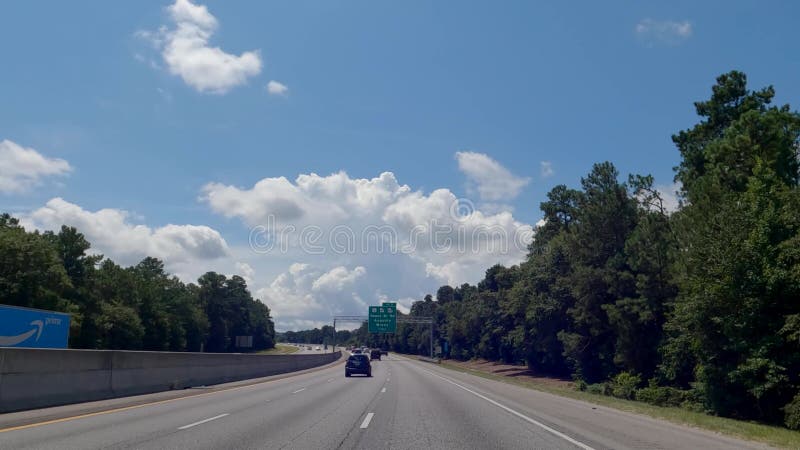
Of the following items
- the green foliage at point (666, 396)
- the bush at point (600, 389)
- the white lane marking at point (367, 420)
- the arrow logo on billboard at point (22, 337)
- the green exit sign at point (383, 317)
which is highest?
the green exit sign at point (383, 317)

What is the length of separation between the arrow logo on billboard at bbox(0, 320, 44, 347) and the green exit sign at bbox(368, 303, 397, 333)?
176 feet

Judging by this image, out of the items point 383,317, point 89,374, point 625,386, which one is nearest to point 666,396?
point 625,386

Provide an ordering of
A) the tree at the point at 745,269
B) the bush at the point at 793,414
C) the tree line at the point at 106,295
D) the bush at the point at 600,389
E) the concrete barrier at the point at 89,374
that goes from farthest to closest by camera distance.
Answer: the tree line at the point at 106,295 < the bush at the point at 600,389 < the tree at the point at 745,269 < the bush at the point at 793,414 < the concrete barrier at the point at 89,374

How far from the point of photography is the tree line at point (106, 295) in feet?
173

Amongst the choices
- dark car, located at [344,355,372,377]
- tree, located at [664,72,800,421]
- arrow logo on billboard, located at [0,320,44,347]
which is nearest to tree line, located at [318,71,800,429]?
tree, located at [664,72,800,421]

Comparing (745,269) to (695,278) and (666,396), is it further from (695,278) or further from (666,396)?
(666,396)

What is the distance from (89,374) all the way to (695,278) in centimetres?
2401

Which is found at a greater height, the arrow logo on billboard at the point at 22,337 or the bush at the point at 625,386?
the arrow logo on billboard at the point at 22,337

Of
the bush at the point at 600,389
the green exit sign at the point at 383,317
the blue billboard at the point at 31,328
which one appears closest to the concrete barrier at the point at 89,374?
the blue billboard at the point at 31,328

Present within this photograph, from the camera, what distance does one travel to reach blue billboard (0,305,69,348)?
89.4 ft

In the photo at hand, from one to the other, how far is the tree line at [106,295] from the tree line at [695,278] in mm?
40378

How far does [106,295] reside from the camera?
7806cm

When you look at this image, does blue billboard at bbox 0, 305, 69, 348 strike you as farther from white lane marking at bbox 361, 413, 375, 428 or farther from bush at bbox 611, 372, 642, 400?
bush at bbox 611, 372, 642, 400

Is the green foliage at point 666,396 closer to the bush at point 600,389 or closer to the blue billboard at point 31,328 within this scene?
the bush at point 600,389
